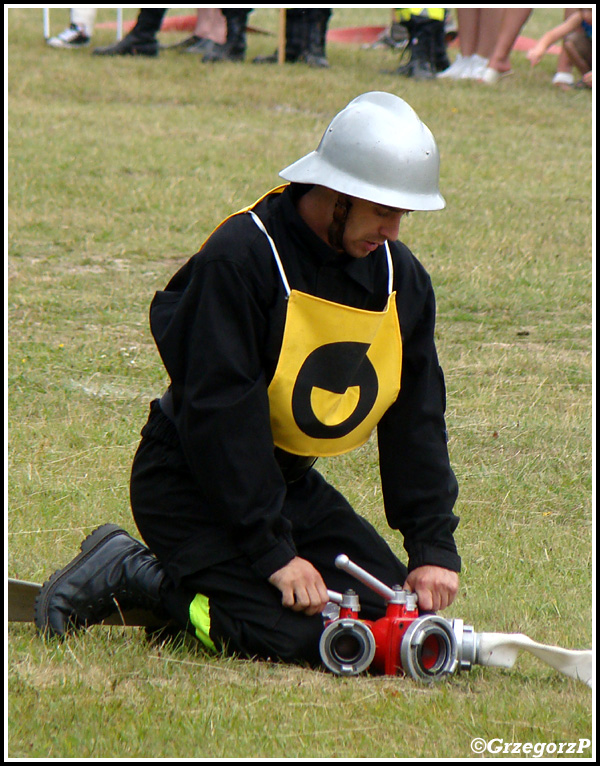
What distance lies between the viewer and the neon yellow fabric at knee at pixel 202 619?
3400 mm

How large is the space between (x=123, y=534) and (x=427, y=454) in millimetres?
1011

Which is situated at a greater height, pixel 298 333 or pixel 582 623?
pixel 298 333

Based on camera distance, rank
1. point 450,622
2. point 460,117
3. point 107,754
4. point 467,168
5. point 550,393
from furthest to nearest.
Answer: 1. point 460,117
2. point 467,168
3. point 550,393
4. point 450,622
5. point 107,754

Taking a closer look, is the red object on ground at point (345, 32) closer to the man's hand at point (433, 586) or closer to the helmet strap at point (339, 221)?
the helmet strap at point (339, 221)

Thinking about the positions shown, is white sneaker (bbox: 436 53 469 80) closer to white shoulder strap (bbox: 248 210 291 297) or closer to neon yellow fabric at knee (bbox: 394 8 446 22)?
neon yellow fabric at knee (bbox: 394 8 446 22)

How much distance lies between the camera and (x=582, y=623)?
3697mm

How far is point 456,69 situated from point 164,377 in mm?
8583

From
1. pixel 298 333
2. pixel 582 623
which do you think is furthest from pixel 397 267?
pixel 582 623

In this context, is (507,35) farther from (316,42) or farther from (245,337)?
(245,337)

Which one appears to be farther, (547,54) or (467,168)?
(547,54)

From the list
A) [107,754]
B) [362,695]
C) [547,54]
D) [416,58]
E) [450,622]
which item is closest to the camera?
[107,754]

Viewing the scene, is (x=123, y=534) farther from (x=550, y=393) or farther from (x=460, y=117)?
(x=460, y=117)

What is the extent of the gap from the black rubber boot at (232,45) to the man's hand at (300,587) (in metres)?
10.7

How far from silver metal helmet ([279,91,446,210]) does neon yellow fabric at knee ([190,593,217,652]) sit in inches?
49.2
